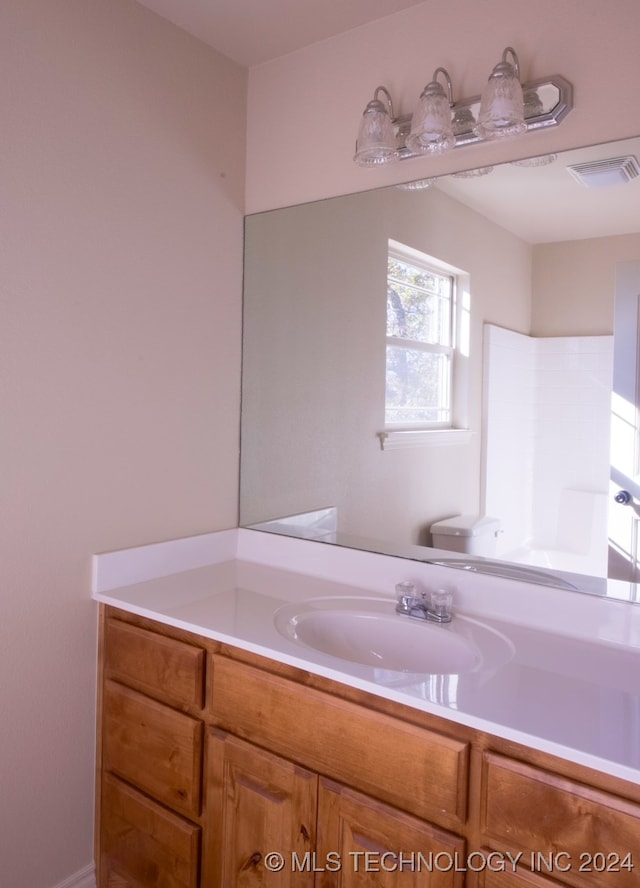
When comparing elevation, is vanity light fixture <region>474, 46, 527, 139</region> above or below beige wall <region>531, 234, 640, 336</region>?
above

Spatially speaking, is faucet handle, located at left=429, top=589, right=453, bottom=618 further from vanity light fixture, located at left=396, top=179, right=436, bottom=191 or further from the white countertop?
vanity light fixture, located at left=396, top=179, right=436, bottom=191

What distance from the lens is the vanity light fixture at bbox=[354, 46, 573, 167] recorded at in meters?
1.49

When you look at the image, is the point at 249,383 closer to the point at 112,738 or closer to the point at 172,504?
the point at 172,504

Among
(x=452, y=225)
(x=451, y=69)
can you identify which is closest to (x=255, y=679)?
(x=452, y=225)

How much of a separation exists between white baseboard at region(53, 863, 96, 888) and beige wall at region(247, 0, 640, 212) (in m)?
1.92

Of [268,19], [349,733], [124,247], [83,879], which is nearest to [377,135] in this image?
[268,19]

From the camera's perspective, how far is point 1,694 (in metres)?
1.53

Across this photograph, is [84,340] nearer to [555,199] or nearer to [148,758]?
[148,758]

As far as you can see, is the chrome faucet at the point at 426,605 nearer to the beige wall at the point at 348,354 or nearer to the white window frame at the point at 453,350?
the beige wall at the point at 348,354

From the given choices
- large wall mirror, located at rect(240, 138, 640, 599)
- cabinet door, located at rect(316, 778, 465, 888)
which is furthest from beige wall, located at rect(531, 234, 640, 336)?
cabinet door, located at rect(316, 778, 465, 888)

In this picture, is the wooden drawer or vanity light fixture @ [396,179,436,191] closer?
the wooden drawer

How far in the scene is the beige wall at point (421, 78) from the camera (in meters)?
1.44

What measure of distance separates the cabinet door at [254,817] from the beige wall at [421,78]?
1460mm

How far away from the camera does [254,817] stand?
4.55 ft
